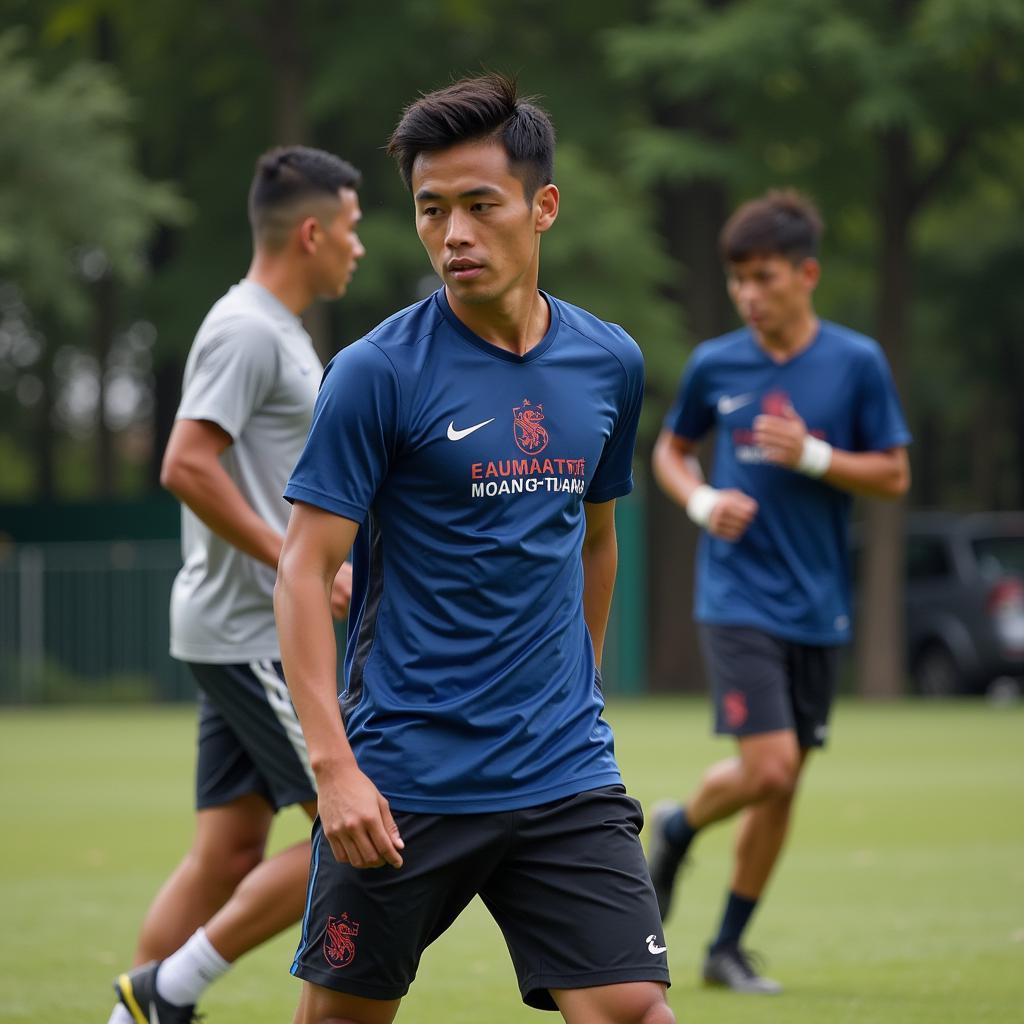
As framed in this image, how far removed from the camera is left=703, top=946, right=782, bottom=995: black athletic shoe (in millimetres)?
6773

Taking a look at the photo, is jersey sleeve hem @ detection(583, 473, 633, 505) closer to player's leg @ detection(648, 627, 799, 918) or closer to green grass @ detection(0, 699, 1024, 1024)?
green grass @ detection(0, 699, 1024, 1024)

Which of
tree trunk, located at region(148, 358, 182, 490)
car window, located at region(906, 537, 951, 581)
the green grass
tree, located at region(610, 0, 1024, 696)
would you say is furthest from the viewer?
tree trunk, located at region(148, 358, 182, 490)

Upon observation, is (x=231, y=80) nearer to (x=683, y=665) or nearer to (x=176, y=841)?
(x=683, y=665)

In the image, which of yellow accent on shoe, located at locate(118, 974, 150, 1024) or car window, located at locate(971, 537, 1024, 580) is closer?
yellow accent on shoe, located at locate(118, 974, 150, 1024)

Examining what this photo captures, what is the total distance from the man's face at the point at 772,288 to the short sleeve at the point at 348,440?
3.58 metres

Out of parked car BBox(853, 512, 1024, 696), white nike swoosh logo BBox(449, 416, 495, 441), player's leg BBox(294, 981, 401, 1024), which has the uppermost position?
white nike swoosh logo BBox(449, 416, 495, 441)

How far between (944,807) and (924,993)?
19.2ft

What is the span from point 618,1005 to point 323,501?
1132 mm

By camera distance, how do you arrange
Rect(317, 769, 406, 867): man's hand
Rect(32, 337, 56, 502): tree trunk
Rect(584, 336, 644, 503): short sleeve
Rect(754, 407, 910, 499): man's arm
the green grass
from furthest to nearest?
Rect(32, 337, 56, 502): tree trunk, Rect(754, 407, 910, 499): man's arm, the green grass, Rect(584, 336, 644, 503): short sleeve, Rect(317, 769, 406, 867): man's hand

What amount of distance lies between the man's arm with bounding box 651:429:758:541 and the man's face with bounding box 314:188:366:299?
1.61 metres

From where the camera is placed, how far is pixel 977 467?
42.8 metres

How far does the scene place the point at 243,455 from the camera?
563 centimetres

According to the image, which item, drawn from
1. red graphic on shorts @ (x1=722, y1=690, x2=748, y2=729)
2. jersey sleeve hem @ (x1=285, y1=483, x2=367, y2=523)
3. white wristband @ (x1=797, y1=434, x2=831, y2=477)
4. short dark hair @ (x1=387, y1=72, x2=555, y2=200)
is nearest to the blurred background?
white wristband @ (x1=797, y1=434, x2=831, y2=477)

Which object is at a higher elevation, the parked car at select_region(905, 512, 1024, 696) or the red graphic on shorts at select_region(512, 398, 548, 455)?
the red graphic on shorts at select_region(512, 398, 548, 455)
